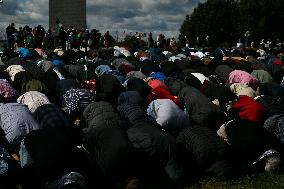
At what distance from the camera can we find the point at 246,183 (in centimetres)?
786

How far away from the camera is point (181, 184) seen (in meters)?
7.72

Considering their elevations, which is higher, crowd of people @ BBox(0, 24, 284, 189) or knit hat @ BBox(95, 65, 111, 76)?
knit hat @ BBox(95, 65, 111, 76)

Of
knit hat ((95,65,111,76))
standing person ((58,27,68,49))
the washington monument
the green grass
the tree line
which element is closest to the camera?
the green grass

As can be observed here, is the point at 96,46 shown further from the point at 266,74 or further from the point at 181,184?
the point at 181,184

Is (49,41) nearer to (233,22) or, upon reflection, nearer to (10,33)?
(10,33)

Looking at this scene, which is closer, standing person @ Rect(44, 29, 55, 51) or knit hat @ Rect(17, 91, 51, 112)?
knit hat @ Rect(17, 91, 51, 112)

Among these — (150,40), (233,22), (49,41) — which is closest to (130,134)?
(49,41)

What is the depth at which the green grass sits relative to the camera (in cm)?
769

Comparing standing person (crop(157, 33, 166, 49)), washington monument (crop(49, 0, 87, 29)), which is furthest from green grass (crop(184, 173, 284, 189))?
washington monument (crop(49, 0, 87, 29))

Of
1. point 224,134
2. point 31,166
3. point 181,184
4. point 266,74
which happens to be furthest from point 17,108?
point 266,74

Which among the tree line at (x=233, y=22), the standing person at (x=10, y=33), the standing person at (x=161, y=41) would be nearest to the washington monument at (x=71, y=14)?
the tree line at (x=233, y=22)

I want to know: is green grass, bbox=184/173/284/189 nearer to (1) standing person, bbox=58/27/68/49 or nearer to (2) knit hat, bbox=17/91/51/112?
(2) knit hat, bbox=17/91/51/112

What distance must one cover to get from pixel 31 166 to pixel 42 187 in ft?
1.18

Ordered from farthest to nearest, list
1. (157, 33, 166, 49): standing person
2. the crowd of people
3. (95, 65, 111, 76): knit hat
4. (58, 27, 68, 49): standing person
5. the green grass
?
(157, 33, 166, 49): standing person, (58, 27, 68, 49): standing person, (95, 65, 111, 76): knit hat, the green grass, the crowd of people
